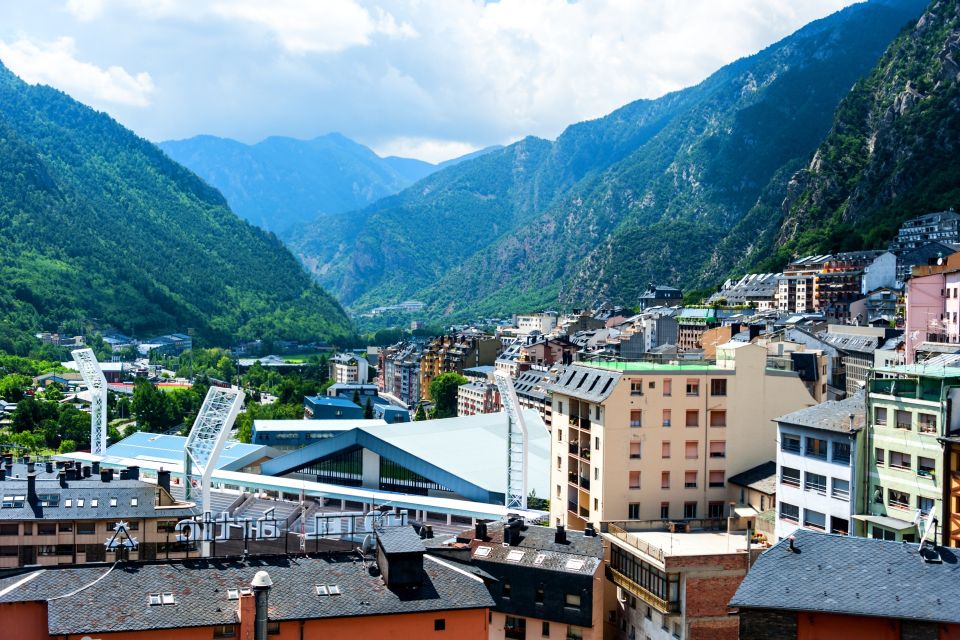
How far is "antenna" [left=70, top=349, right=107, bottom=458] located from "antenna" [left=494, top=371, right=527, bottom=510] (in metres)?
41.6

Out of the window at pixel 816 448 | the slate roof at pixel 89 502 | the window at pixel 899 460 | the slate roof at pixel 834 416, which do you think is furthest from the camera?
the slate roof at pixel 89 502

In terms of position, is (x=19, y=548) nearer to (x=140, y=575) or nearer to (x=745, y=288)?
(x=140, y=575)

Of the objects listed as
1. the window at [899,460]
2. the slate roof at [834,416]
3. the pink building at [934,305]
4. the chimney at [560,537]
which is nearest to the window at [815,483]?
the slate roof at [834,416]

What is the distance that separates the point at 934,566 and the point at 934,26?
569 ft

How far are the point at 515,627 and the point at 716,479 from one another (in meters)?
13.1

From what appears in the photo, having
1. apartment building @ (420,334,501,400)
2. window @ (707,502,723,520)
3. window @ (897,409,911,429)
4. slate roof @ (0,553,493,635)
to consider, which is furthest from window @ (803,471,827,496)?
apartment building @ (420,334,501,400)

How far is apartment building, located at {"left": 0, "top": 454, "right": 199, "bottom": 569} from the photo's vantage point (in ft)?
155

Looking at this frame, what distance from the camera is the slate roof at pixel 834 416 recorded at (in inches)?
1376

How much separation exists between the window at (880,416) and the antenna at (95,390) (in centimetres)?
7242

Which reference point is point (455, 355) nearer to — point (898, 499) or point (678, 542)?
point (678, 542)

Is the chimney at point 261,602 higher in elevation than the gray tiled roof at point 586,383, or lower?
lower

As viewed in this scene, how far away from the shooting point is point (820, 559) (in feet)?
84.1

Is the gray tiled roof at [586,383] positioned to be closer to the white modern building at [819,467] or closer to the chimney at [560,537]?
the chimney at [560,537]

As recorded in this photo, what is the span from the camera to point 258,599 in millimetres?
25438
